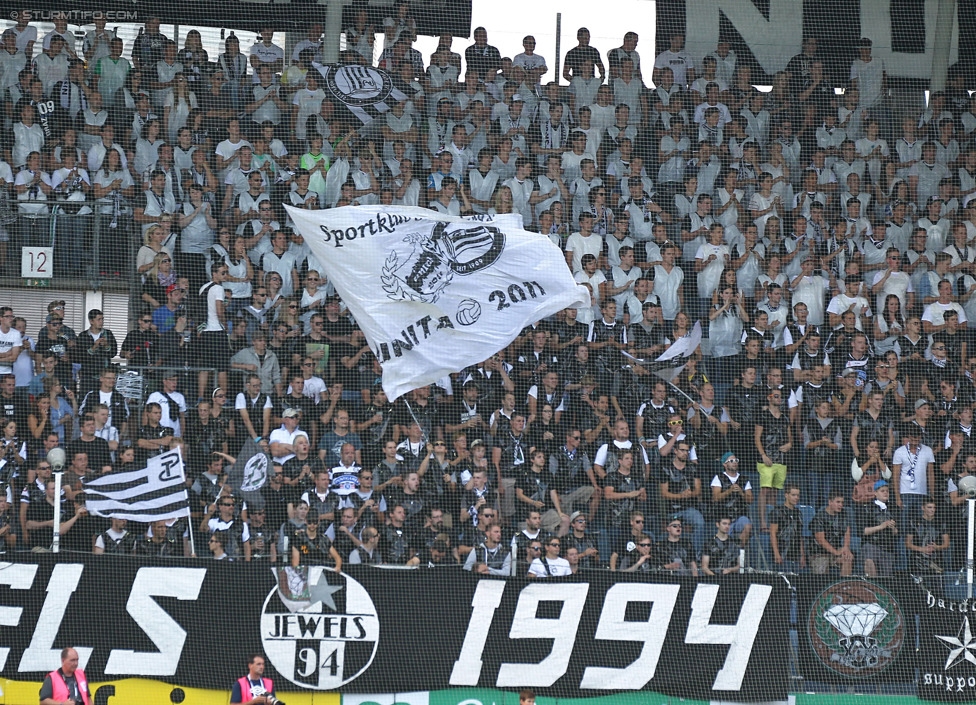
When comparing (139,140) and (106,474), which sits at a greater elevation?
(139,140)

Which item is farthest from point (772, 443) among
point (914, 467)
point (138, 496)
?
point (138, 496)

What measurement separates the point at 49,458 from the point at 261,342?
7.96ft

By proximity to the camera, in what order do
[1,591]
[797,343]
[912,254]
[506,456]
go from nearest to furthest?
1. [1,591]
2. [506,456]
3. [797,343]
4. [912,254]

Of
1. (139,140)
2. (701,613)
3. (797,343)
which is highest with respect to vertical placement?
(139,140)

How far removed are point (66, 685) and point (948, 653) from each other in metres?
7.32

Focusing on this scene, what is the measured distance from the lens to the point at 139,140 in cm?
1466

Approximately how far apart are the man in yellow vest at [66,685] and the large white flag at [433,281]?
11.2 feet

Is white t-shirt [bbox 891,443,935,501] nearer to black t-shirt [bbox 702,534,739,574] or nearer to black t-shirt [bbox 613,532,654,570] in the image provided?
black t-shirt [bbox 702,534,739,574]

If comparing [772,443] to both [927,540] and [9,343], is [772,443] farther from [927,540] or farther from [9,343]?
[9,343]

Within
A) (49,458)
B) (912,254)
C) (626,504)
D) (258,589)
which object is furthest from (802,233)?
(49,458)

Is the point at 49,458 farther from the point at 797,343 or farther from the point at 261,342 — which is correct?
the point at 797,343

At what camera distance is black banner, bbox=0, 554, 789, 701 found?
11.3 m

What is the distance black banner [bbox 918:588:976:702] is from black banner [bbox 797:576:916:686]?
109mm

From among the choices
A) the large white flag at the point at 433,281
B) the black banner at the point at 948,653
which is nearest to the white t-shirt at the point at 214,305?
the large white flag at the point at 433,281
